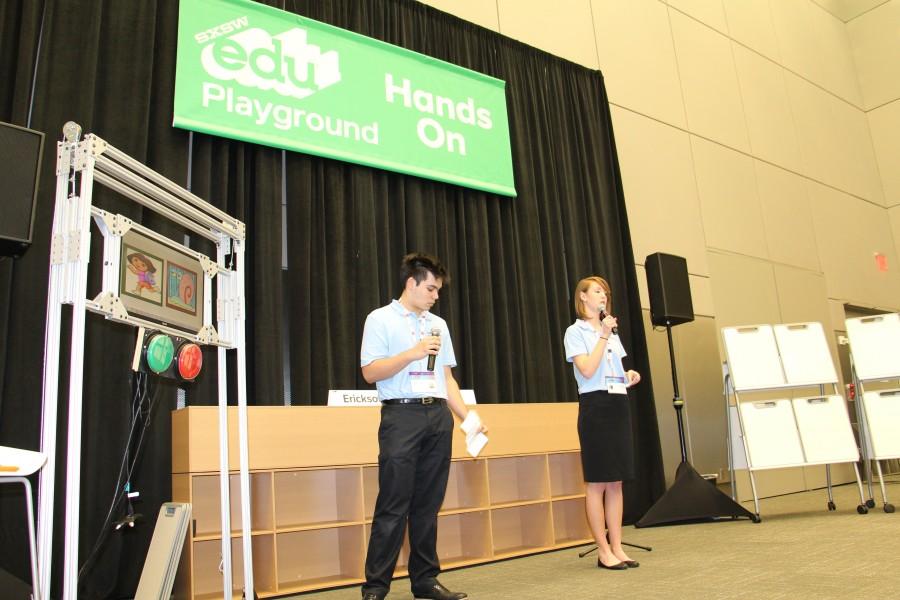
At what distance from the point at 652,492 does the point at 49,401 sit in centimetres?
446

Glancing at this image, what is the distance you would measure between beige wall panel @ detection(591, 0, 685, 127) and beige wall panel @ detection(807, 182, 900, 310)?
2.58 m

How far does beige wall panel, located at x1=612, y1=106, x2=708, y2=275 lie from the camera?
6262mm

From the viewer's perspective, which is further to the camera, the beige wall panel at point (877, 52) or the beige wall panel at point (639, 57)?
the beige wall panel at point (877, 52)

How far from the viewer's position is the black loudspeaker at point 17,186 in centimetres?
232

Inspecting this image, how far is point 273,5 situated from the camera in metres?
4.41

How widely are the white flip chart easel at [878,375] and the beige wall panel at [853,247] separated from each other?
3.80 meters

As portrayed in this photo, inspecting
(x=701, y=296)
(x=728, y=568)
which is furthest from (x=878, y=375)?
(x=728, y=568)

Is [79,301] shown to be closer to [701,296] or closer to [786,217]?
[701,296]

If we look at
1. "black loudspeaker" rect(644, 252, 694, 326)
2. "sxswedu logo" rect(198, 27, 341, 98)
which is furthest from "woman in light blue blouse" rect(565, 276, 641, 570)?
"sxswedu logo" rect(198, 27, 341, 98)

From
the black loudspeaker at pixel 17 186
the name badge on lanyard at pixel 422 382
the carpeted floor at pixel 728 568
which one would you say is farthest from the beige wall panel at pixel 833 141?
the black loudspeaker at pixel 17 186

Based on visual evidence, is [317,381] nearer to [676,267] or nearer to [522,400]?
[522,400]

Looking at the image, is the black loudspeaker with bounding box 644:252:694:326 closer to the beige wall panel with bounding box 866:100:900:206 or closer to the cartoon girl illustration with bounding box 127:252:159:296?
the cartoon girl illustration with bounding box 127:252:159:296

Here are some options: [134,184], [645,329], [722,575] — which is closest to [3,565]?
[134,184]

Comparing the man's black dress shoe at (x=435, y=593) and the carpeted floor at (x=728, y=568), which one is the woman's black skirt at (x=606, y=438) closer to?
the carpeted floor at (x=728, y=568)
